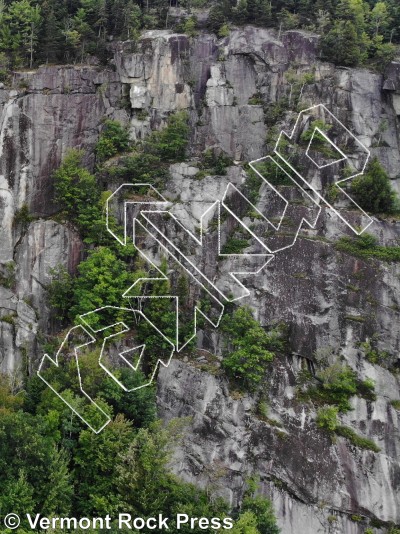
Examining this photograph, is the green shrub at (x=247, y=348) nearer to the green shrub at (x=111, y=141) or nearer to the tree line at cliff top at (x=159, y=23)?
the green shrub at (x=111, y=141)

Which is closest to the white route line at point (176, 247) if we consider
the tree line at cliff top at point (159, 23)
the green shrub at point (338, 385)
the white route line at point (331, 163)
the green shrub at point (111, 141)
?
the white route line at point (331, 163)

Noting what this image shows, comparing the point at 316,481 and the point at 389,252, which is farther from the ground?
the point at 389,252

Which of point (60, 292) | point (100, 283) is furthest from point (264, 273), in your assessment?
point (60, 292)

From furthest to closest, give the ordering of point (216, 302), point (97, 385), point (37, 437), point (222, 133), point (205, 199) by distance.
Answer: point (222, 133), point (205, 199), point (216, 302), point (97, 385), point (37, 437)

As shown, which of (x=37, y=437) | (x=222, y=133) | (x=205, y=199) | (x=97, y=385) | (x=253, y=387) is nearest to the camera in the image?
(x=37, y=437)

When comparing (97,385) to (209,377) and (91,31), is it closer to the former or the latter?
(209,377)

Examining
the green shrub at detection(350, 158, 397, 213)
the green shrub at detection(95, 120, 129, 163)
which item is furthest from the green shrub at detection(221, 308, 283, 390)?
the green shrub at detection(95, 120, 129, 163)

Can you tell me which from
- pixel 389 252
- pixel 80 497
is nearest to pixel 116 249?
pixel 80 497

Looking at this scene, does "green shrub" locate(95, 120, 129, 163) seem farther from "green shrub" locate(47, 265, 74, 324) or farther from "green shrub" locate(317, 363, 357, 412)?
"green shrub" locate(317, 363, 357, 412)

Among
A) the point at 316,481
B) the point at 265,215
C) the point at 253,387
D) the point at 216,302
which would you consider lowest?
the point at 316,481
